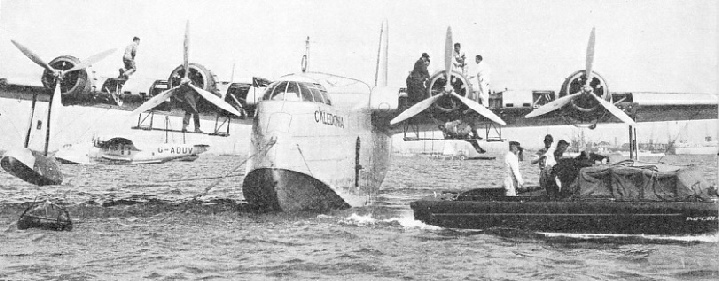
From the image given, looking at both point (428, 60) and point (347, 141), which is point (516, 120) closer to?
point (428, 60)

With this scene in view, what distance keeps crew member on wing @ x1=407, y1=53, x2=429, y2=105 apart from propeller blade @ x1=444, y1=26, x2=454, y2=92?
3.45ft

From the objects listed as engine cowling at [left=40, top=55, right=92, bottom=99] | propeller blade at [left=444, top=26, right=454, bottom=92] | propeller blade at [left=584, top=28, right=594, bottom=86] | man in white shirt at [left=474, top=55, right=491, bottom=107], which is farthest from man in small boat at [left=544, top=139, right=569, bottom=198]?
engine cowling at [left=40, top=55, right=92, bottom=99]

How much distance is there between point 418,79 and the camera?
17250 mm

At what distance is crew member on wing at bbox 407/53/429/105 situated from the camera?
1723 centimetres

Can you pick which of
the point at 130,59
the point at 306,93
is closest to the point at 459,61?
the point at 306,93

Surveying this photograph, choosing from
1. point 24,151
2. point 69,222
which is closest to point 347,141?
point 69,222

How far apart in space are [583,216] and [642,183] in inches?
51.3

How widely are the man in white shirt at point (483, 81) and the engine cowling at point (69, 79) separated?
1064 cm

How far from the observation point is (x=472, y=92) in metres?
16.7

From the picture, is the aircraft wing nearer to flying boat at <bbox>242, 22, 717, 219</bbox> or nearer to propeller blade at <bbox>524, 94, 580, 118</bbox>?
flying boat at <bbox>242, 22, 717, 219</bbox>

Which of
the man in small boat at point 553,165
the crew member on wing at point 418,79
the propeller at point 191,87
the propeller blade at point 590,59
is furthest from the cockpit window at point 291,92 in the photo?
the propeller blade at point 590,59

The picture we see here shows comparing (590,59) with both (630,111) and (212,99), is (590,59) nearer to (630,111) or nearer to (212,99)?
(630,111)

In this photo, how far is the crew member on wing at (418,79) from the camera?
1723 centimetres

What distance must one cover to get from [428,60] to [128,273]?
34.7 ft
